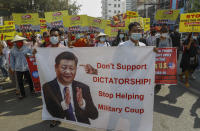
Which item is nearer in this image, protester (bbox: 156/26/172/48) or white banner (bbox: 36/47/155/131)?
white banner (bbox: 36/47/155/131)

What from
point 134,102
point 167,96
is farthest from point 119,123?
point 167,96

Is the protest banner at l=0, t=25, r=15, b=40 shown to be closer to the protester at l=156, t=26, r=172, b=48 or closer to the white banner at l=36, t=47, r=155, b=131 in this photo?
the white banner at l=36, t=47, r=155, b=131

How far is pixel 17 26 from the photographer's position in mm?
9281

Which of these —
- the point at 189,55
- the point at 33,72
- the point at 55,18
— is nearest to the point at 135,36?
the point at 33,72

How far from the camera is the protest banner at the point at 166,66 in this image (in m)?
5.00

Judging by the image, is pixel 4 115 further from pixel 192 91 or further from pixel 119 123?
pixel 192 91

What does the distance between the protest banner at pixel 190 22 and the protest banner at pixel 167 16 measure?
3714 millimetres

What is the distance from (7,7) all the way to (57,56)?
31.7 meters

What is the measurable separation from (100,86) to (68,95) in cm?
66

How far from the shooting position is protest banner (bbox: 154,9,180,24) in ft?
31.9

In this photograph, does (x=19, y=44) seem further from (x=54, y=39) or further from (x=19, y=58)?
(x=54, y=39)

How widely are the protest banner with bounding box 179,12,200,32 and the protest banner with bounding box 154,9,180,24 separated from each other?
3.71 m

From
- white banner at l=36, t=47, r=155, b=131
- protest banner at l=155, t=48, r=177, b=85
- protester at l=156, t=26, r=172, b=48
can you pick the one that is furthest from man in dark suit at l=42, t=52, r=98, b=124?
protester at l=156, t=26, r=172, b=48

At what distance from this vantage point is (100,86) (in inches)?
115
